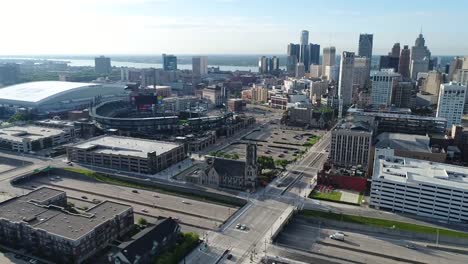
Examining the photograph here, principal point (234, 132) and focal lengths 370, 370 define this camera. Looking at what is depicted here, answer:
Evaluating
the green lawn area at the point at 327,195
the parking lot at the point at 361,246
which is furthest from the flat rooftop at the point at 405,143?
the parking lot at the point at 361,246

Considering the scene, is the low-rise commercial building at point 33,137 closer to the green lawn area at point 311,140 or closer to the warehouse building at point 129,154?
the warehouse building at point 129,154

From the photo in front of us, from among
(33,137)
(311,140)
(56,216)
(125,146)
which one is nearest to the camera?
(56,216)

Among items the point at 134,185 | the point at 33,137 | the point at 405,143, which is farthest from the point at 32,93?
the point at 405,143

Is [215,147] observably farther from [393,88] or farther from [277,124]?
[393,88]

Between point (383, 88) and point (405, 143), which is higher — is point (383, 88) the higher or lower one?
the higher one

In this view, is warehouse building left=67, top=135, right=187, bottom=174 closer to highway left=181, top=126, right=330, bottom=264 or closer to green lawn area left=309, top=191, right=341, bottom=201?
highway left=181, top=126, right=330, bottom=264

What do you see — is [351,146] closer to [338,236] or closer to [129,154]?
[338,236]
